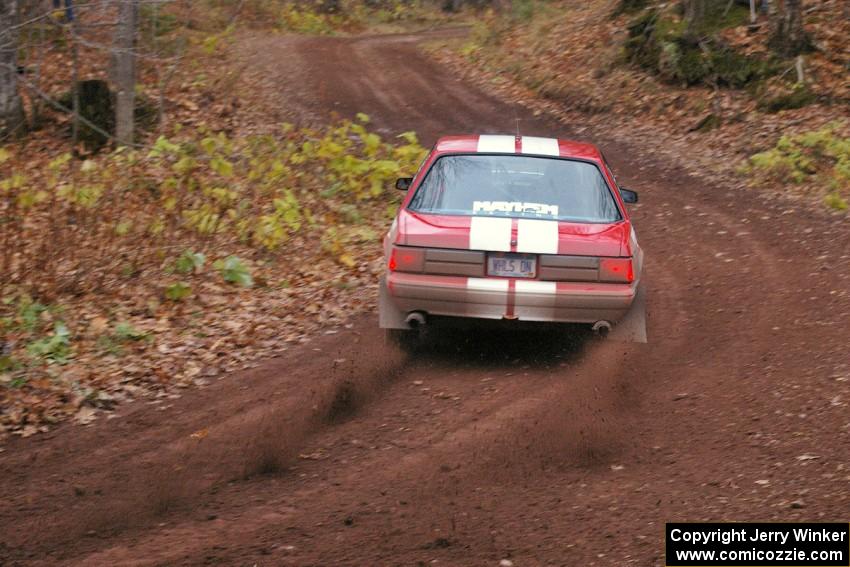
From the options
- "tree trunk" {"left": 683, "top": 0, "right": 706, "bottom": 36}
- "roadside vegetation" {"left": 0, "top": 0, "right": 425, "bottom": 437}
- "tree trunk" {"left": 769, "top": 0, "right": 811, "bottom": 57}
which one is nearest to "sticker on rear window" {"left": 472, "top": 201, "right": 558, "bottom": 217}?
"roadside vegetation" {"left": 0, "top": 0, "right": 425, "bottom": 437}

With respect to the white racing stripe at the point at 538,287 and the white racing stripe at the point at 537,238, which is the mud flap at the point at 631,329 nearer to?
the white racing stripe at the point at 538,287

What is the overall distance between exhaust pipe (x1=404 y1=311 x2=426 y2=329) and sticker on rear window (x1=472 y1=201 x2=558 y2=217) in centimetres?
91

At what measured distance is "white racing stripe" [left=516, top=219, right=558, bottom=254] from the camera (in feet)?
22.5

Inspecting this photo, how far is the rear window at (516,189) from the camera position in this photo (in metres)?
7.26

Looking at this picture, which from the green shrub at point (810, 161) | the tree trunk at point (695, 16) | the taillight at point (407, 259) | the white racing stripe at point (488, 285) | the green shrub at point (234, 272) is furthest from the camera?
the tree trunk at point (695, 16)

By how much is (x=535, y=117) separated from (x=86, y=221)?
1286 centimetres

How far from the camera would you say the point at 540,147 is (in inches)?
310

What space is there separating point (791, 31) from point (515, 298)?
13542 mm

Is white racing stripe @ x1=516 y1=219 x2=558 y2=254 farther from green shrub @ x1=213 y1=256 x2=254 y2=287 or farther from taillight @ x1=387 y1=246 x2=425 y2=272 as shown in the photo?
green shrub @ x1=213 y1=256 x2=254 y2=287

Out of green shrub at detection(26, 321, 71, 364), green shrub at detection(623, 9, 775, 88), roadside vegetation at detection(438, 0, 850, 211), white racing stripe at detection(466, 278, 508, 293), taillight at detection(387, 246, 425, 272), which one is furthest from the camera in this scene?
green shrub at detection(623, 9, 775, 88)

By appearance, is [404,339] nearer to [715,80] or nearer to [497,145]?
[497,145]

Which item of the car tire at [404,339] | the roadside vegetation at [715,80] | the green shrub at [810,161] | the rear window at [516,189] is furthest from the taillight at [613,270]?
the green shrub at [810,161]

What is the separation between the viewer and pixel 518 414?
6.29 m

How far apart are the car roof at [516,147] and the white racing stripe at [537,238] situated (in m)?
0.98
